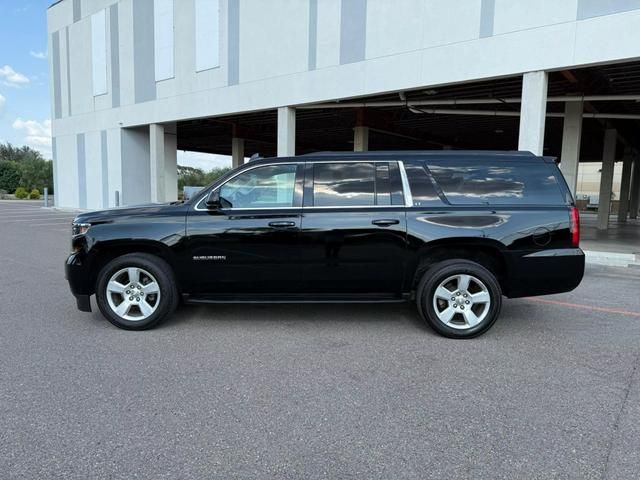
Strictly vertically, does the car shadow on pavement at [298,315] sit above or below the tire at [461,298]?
below

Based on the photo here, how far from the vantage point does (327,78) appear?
567 inches

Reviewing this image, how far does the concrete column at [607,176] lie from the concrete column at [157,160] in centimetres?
1947

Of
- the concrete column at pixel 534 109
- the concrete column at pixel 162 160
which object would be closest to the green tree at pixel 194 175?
the concrete column at pixel 162 160

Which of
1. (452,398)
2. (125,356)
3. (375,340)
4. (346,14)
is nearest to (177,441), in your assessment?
(125,356)

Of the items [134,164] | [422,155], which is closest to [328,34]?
[422,155]

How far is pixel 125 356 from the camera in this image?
4273 mm

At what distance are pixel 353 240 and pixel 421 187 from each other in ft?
3.08

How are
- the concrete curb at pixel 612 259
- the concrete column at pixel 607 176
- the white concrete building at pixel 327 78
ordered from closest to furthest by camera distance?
the concrete curb at pixel 612 259, the white concrete building at pixel 327 78, the concrete column at pixel 607 176

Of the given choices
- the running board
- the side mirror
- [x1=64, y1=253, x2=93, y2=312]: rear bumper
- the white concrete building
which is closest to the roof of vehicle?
the side mirror

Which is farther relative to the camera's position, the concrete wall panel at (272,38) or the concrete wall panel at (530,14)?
the concrete wall panel at (272,38)

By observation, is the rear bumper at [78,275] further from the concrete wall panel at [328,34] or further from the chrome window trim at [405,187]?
the concrete wall panel at [328,34]

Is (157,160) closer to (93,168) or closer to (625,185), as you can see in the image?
(93,168)

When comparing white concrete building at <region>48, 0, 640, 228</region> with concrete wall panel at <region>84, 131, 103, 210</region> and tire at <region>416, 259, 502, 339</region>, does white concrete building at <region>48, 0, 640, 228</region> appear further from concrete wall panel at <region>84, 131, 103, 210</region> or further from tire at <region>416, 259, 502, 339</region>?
tire at <region>416, 259, 502, 339</region>

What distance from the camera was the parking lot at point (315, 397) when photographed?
2697mm
